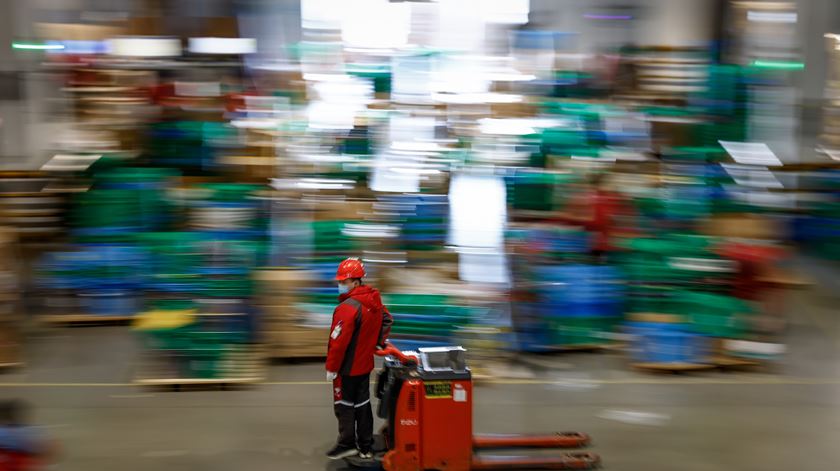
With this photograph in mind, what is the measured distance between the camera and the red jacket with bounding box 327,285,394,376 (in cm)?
618

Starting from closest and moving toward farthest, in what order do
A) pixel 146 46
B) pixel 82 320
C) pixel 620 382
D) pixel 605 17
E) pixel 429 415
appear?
pixel 429 415
pixel 620 382
pixel 82 320
pixel 146 46
pixel 605 17

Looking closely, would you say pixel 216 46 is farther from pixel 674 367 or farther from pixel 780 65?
pixel 780 65

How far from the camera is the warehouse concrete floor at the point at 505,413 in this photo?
6.76m

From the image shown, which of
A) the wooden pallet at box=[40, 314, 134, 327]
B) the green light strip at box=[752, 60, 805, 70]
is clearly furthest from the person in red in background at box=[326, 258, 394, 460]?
the green light strip at box=[752, 60, 805, 70]

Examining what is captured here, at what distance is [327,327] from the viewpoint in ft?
28.5

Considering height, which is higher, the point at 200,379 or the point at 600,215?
the point at 600,215

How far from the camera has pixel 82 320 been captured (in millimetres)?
9727

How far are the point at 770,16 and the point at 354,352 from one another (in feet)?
36.6

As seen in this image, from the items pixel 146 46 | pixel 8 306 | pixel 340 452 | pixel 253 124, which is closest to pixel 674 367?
pixel 340 452

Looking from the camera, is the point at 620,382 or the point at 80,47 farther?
the point at 80,47

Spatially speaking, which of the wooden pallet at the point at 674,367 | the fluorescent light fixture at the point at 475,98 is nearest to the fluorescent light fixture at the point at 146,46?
the fluorescent light fixture at the point at 475,98

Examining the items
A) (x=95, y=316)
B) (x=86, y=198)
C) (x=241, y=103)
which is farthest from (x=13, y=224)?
(x=241, y=103)

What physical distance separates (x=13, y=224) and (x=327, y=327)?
4.83 m

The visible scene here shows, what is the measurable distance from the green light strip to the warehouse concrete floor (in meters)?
6.38
